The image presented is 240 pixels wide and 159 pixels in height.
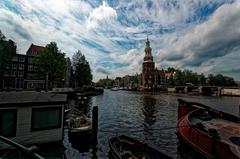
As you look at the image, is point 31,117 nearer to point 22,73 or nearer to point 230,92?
point 22,73

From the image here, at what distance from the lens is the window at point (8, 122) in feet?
38.5

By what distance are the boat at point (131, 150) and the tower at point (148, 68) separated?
542 feet

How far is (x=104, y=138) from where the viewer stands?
63.8 feet

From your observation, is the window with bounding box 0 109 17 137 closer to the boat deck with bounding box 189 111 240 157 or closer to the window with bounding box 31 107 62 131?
the window with bounding box 31 107 62 131

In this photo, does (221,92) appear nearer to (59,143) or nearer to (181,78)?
(181,78)

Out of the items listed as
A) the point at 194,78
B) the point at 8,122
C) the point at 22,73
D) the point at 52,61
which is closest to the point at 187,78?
the point at 194,78

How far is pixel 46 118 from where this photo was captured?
44.6 feet

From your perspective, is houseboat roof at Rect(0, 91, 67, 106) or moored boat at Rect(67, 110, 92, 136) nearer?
houseboat roof at Rect(0, 91, 67, 106)

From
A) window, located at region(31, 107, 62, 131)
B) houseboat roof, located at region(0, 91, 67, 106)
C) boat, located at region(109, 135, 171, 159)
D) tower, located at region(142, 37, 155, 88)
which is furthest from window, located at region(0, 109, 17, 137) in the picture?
tower, located at region(142, 37, 155, 88)

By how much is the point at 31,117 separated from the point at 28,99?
133cm

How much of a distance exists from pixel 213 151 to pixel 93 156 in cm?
920

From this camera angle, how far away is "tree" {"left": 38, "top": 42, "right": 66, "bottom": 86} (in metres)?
62.5

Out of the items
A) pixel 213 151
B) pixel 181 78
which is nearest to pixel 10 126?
pixel 213 151

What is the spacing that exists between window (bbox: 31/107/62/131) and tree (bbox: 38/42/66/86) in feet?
174
